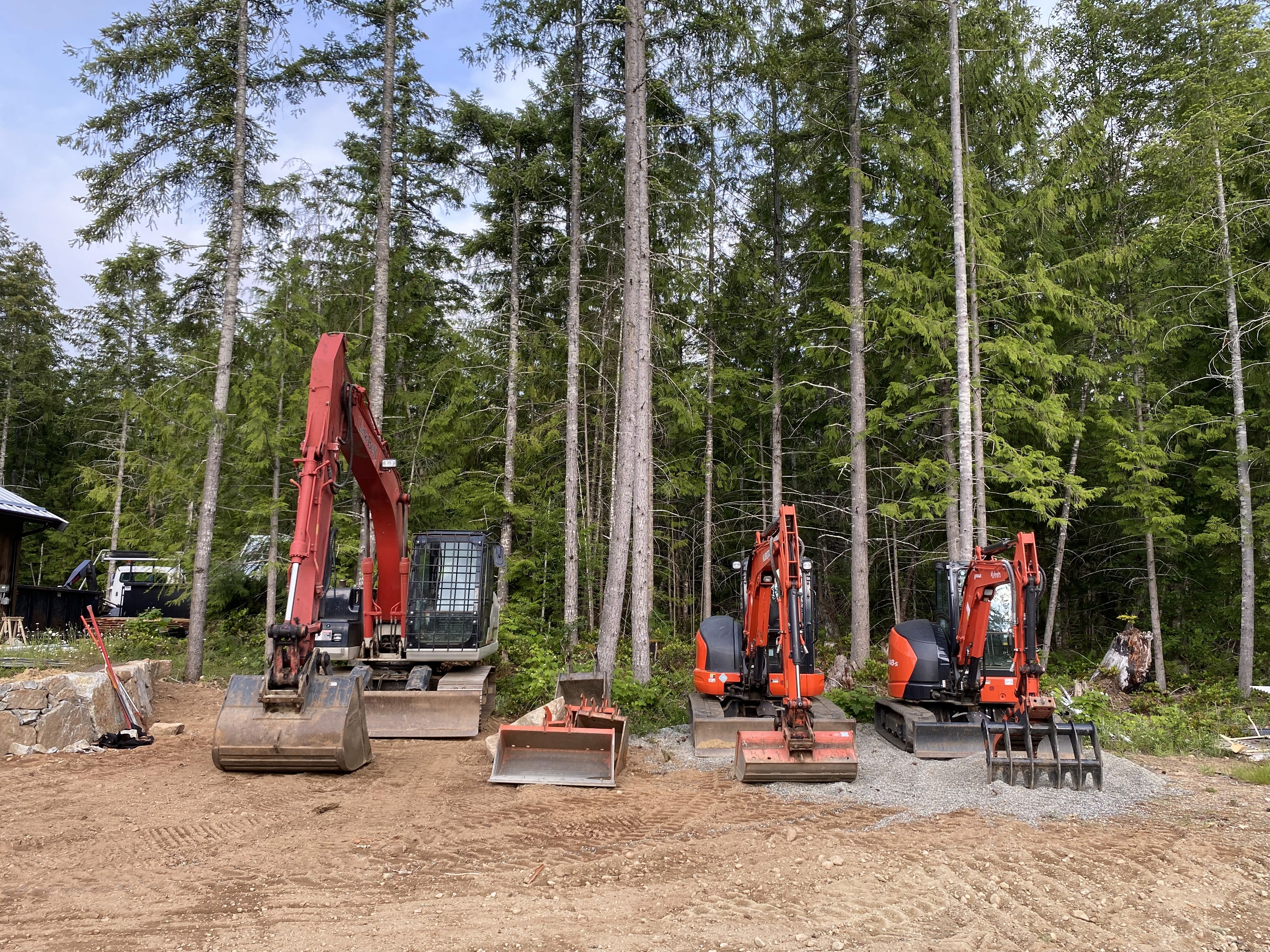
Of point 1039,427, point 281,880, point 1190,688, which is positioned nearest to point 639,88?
point 1039,427

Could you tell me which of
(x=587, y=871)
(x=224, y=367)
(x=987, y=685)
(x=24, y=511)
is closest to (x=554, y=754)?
(x=587, y=871)

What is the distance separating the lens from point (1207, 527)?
16.0 m

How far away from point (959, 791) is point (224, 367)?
13223mm

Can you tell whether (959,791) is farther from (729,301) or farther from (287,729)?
(729,301)

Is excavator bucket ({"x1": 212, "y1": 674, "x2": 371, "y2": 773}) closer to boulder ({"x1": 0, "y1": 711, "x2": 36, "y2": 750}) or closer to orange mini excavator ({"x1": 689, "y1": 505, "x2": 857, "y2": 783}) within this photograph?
boulder ({"x1": 0, "y1": 711, "x2": 36, "y2": 750})

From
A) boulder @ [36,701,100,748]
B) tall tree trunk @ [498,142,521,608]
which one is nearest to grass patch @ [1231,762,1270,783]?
tall tree trunk @ [498,142,521,608]

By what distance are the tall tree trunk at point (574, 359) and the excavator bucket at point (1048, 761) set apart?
847 cm

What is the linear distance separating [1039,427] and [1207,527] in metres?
4.76

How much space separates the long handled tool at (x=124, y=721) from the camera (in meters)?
9.29

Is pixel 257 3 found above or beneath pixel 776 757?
above

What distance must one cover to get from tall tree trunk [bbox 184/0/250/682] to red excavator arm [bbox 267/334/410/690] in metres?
5.14

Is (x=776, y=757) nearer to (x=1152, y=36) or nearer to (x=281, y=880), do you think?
(x=281, y=880)

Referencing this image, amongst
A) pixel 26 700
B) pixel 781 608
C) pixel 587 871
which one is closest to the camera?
pixel 587 871

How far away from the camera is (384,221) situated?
50.4 feet
